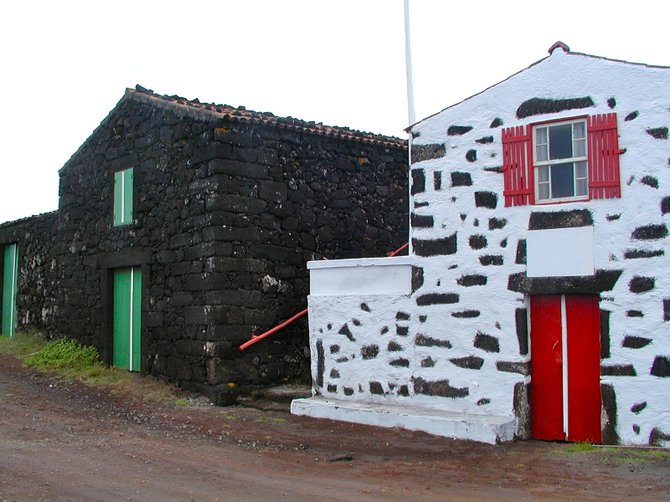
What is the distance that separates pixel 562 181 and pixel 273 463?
4.78 metres

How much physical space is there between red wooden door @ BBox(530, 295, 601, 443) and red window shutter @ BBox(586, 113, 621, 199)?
128 cm

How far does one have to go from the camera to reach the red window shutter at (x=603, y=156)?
8.79 meters

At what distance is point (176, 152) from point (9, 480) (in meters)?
6.84

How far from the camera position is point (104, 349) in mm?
14047

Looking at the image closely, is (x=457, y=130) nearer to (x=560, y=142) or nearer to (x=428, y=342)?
(x=560, y=142)

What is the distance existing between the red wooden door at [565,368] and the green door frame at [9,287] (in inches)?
516

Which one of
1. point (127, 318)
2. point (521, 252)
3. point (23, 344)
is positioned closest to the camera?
point (521, 252)

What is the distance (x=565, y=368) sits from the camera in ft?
30.0

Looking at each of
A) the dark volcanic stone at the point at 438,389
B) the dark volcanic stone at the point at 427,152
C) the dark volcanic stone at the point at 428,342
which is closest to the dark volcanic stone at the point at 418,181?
the dark volcanic stone at the point at 427,152

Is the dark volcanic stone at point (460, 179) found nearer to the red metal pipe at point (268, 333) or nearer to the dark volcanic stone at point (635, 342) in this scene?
the dark volcanic stone at point (635, 342)

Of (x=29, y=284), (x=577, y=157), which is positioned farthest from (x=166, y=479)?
(x=29, y=284)

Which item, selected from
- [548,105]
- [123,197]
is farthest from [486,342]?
[123,197]

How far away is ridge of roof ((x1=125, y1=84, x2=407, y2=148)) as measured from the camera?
12.2 metres

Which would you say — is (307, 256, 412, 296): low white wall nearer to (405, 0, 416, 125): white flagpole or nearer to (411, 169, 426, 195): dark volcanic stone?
(411, 169, 426, 195): dark volcanic stone
